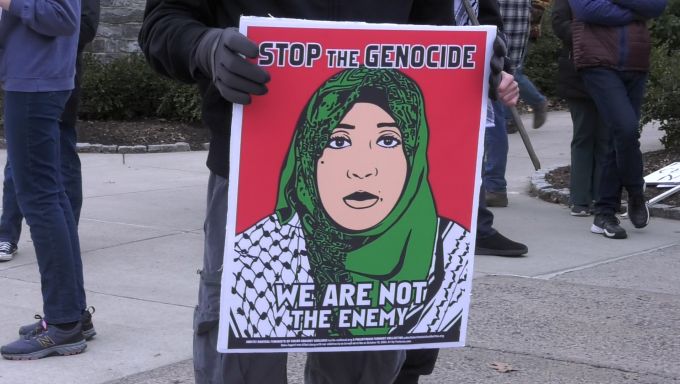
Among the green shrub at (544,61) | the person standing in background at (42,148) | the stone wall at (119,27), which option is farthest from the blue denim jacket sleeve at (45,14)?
the green shrub at (544,61)

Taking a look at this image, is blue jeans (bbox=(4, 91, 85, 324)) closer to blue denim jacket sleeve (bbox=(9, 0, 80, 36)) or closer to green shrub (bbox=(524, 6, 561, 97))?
blue denim jacket sleeve (bbox=(9, 0, 80, 36))

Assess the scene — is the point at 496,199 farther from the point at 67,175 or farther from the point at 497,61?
the point at 497,61

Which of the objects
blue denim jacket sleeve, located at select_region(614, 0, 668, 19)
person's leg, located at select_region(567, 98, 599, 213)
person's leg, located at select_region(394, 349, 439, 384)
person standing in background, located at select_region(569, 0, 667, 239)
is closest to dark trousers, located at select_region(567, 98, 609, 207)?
person's leg, located at select_region(567, 98, 599, 213)

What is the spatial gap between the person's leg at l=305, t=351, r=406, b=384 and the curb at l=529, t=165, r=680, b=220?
18.6ft

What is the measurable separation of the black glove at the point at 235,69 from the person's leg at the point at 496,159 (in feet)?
19.7

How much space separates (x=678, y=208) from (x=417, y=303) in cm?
592

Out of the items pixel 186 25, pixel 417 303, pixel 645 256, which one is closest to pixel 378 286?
pixel 417 303

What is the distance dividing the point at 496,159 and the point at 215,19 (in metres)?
5.83

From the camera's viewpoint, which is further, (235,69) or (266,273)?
(266,273)

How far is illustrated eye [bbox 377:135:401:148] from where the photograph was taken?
8.76 ft

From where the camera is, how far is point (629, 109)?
7203mm

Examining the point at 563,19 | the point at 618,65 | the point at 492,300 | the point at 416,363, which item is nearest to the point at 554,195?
the point at 563,19

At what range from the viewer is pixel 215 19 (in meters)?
2.84

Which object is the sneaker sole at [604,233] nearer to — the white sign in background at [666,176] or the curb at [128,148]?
the white sign in background at [666,176]
